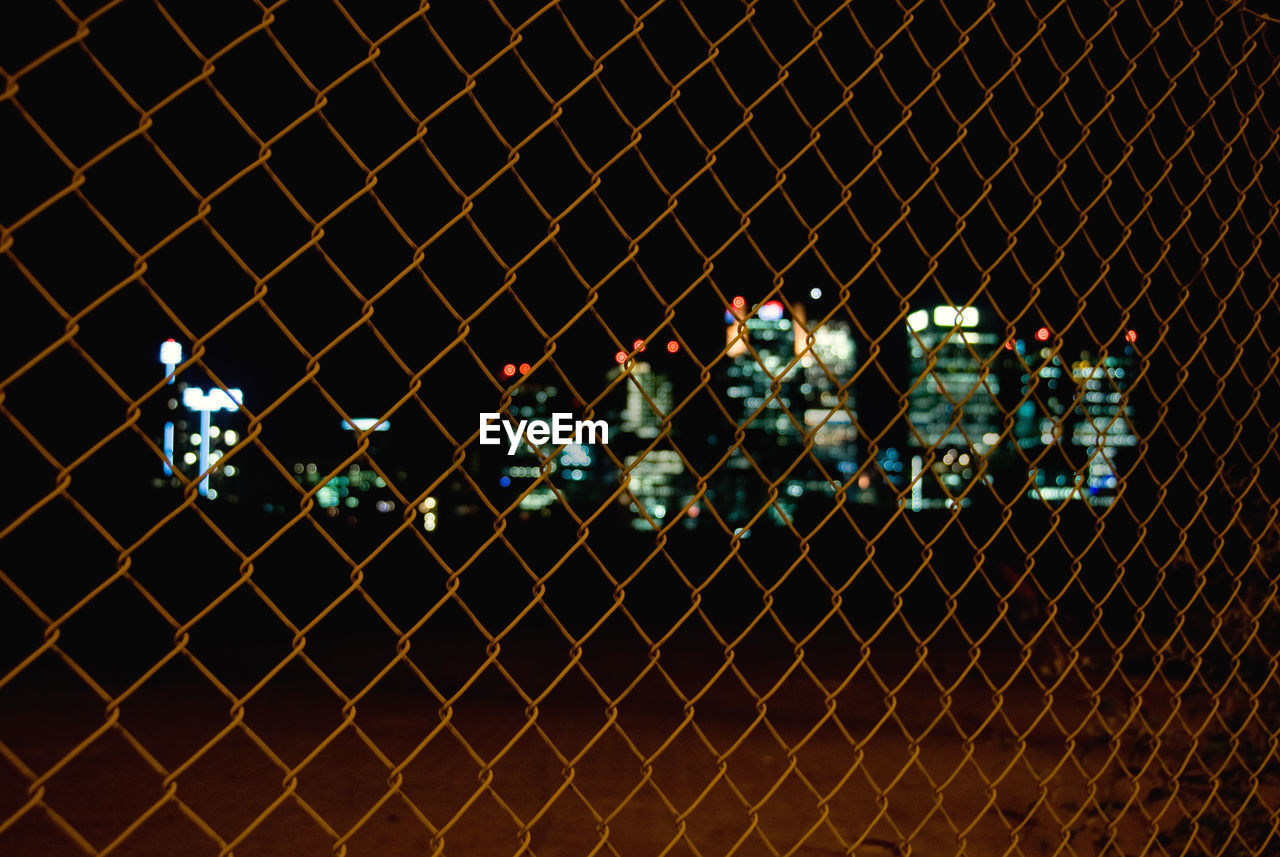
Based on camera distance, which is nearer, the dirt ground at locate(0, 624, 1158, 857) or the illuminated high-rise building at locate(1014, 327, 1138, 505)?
the illuminated high-rise building at locate(1014, 327, 1138, 505)

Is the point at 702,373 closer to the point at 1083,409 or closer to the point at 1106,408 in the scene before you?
the point at 1083,409

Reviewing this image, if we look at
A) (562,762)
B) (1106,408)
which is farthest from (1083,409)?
(562,762)

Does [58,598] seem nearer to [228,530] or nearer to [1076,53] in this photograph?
[228,530]

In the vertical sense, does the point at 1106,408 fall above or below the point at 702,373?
below

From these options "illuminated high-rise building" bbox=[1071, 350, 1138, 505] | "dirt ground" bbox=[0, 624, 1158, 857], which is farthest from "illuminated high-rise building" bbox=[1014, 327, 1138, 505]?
"dirt ground" bbox=[0, 624, 1158, 857]

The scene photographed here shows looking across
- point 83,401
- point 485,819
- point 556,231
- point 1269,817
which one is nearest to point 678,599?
point 83,401

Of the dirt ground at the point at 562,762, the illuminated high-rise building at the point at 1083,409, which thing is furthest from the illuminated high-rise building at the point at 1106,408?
the dirt ground at the point at 562,762

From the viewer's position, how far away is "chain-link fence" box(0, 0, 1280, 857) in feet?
4.53

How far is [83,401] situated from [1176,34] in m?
7.70

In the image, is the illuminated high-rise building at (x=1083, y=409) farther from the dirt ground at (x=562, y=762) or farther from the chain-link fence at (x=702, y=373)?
the dirt ground at (x=562, y=762)

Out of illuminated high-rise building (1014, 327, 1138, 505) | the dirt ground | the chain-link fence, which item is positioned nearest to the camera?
the chain-link fence

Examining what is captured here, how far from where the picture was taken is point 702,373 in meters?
1.49

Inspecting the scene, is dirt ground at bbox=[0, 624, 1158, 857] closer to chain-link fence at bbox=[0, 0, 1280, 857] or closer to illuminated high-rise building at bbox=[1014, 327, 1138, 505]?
chain-link fence at bbox=[0, 0, 1280, 857]

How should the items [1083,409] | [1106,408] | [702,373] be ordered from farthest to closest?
[1106,408]
[1083,409]
[702,373]
